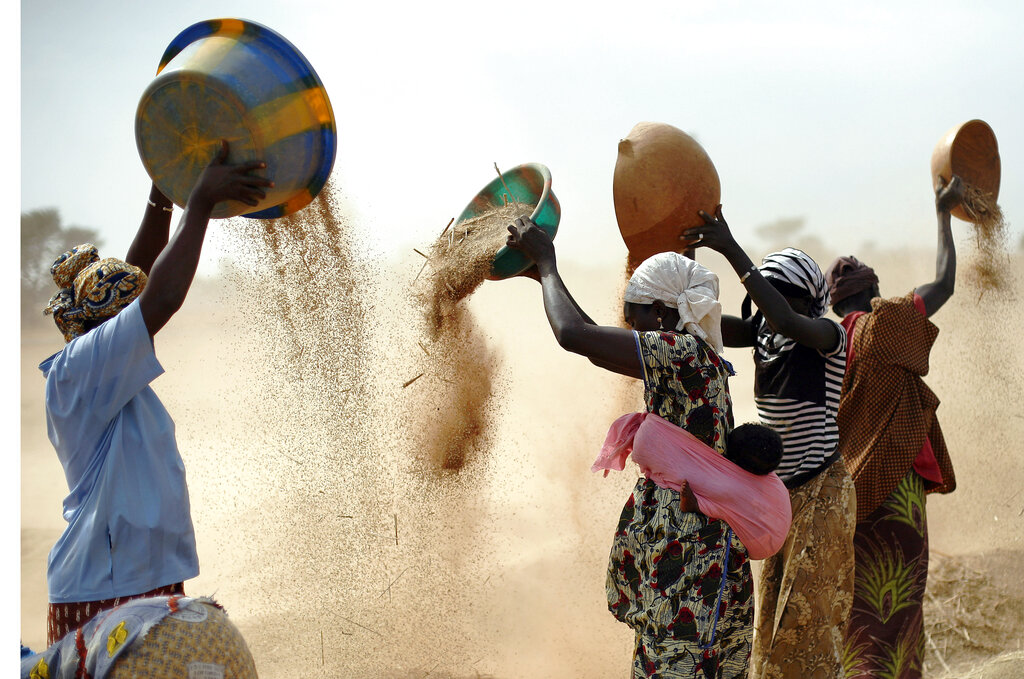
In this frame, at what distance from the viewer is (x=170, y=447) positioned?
208 centimetres

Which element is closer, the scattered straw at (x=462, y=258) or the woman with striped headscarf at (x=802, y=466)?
the woman with striped headscarf at (x=802, y=466)

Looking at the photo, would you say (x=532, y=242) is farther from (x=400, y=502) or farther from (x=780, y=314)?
(x=400, y=502)

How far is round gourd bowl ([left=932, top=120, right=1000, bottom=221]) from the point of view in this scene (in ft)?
13.8

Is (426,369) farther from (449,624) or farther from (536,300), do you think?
(536,300)

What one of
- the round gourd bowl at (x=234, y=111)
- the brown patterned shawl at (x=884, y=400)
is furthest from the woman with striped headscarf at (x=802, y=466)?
the round gourd bowl at (x=234, y=111)

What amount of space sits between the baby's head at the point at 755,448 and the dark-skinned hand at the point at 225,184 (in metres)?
1.48

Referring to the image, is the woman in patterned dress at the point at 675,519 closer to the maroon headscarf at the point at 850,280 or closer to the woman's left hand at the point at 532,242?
the woman's left hand at the point at 532,242

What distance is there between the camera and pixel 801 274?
9.28 feet

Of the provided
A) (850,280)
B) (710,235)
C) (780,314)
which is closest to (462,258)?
(710,235)

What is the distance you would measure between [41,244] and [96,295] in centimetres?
516

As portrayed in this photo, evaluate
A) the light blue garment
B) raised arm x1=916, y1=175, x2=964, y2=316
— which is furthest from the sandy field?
the light blue garment

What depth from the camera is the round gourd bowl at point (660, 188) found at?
295 cm

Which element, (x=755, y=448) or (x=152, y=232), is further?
(x=152, y=232)
